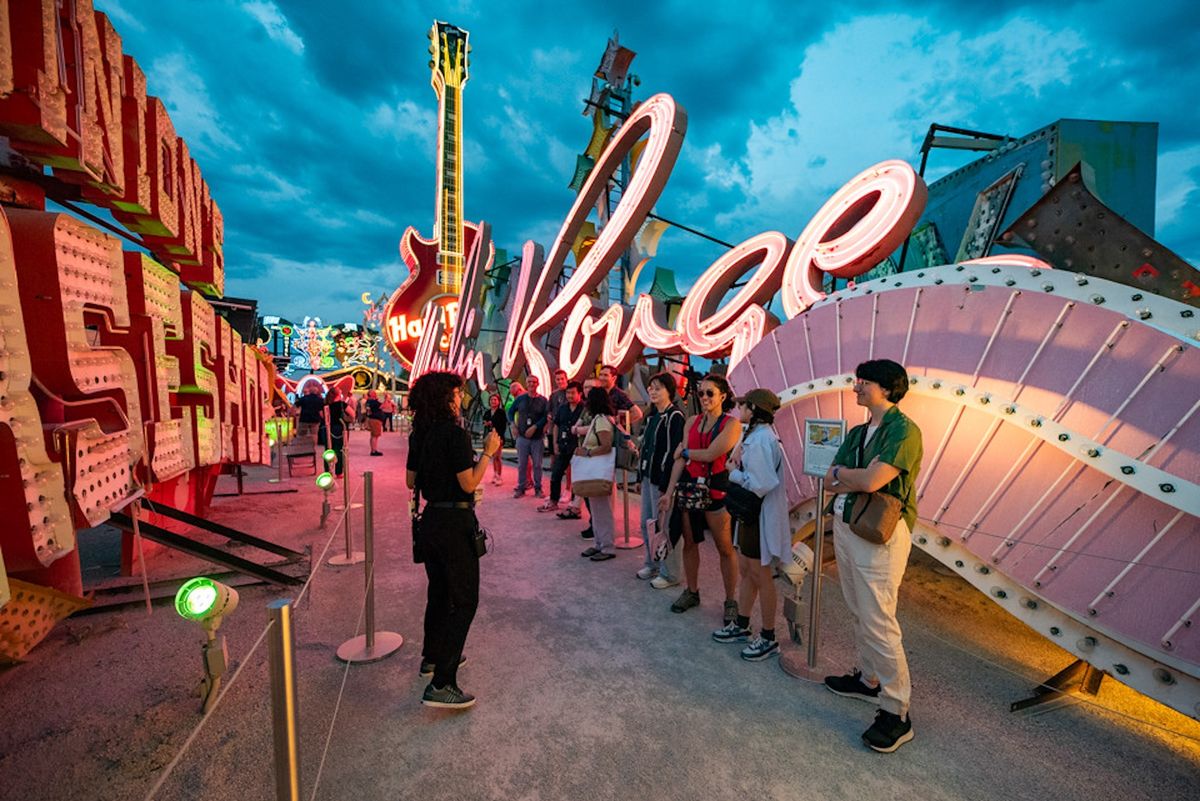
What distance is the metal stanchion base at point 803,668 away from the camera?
3.13 metres

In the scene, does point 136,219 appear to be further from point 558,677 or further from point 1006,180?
point 1006,180

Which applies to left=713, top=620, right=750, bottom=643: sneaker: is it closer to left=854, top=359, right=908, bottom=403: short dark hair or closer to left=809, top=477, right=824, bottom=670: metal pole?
left=809, top=477, right=824, bottom=670: metal pole

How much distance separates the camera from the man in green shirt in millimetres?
2463

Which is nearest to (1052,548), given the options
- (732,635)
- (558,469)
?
(732,635)

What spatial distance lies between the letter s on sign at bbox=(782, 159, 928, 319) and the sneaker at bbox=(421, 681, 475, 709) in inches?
183

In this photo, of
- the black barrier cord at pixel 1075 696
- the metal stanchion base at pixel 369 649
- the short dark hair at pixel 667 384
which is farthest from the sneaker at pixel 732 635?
the metal stanchion base at pixel 369 649

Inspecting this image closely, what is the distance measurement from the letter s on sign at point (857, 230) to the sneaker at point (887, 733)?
3777 mm

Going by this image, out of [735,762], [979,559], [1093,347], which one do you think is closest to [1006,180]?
[1093,347]

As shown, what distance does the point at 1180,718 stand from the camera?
277 cm

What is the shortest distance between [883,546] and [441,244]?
75.4 feet

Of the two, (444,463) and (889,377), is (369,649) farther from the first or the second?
(889,377)

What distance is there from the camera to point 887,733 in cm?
248

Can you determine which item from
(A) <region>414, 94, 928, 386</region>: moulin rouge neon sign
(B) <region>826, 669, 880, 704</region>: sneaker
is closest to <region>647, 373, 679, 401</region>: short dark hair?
(A) <region>414, 94, 928, 386</region>: moulin rouge neon sign

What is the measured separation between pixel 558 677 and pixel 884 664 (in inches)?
75.3
